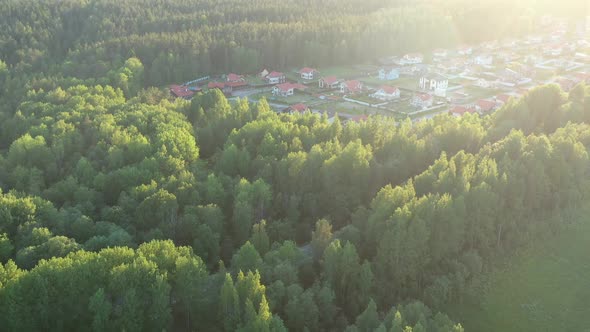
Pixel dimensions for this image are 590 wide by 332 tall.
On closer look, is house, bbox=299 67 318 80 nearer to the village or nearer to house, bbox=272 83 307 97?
the village

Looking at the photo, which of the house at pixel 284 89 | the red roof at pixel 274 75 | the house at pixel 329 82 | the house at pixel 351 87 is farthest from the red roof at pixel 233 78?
the house at pixel 351 87

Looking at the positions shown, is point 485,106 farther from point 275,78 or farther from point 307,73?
point 275,78

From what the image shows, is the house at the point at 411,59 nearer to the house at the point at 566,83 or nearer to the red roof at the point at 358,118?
the house at the point at 566,83

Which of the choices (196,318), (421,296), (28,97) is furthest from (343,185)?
(28,97)

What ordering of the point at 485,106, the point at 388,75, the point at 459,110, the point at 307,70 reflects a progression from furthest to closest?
the point at 307,70 < the point at 388,75 < the point at 485,106 < the point at 459,110

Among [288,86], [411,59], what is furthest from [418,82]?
[288,86]

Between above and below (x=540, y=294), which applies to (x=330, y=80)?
below
